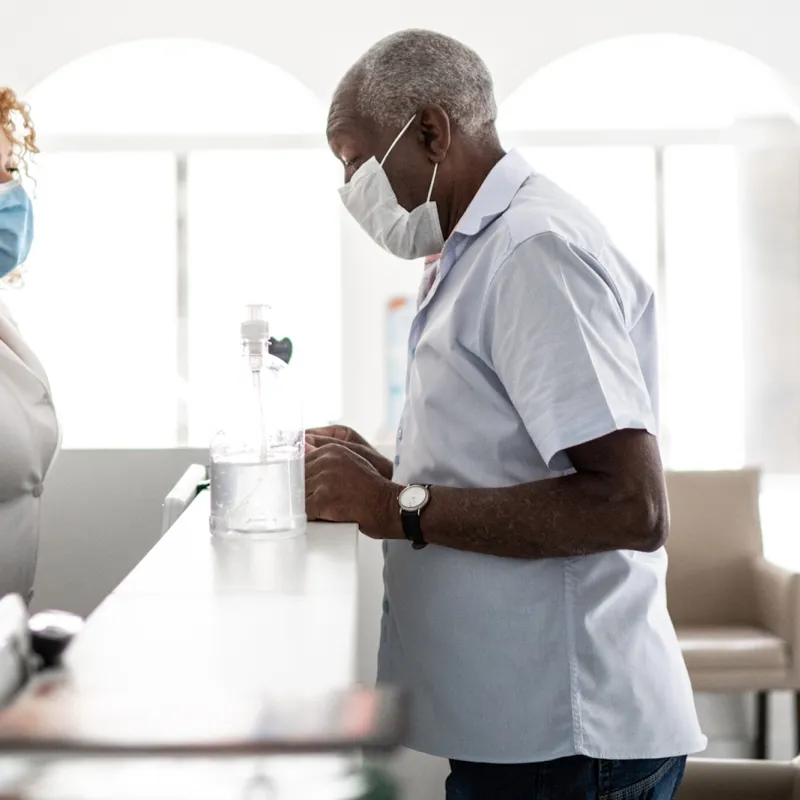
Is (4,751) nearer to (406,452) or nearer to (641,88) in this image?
(406,452)

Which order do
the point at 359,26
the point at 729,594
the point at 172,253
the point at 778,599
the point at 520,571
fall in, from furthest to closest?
the point at 172,253, the point at 359,26, the point at 729,594, the point at 778,599, the point at 520,571

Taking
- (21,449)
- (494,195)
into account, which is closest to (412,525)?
(494,195)

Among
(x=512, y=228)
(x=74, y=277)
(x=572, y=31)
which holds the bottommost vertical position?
(x=512, y=228)

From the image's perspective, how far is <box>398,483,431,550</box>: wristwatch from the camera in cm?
93

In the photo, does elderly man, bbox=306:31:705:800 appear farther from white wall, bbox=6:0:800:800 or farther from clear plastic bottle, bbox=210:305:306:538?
white wall, bbox=6:0:800:800

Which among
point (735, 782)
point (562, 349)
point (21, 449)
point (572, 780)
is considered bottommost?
point (735, 782)

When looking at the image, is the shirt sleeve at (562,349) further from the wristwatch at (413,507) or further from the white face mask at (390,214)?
the white face mask at (390,214)

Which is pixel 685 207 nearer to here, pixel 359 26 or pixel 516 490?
pixel 359 26

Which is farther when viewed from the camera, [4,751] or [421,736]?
[421,736]

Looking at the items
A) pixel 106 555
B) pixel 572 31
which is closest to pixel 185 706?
pixel 106 555

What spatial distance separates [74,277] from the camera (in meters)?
6.09

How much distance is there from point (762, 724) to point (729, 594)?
381 millimetres

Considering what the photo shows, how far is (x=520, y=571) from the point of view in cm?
97

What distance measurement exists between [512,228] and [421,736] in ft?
1.67
